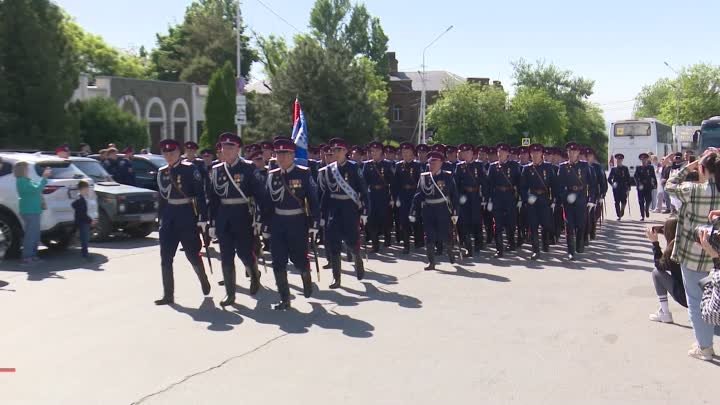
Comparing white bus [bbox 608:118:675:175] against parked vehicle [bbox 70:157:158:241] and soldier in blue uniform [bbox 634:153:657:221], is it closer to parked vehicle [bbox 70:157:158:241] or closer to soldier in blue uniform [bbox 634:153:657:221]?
soldier in blue uniform [bbox 634:153:657:221]

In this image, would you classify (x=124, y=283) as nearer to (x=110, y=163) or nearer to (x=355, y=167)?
(x=355, y=167)

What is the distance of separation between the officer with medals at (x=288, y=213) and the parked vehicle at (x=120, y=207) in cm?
724

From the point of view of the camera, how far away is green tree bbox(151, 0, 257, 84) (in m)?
71.7

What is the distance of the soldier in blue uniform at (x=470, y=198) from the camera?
14.6m

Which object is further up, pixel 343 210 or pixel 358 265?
pixel 343 210

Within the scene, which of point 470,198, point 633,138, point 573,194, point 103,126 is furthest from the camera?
point 633,138

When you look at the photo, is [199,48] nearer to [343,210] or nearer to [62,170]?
[62,170]

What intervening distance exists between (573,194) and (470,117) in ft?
159

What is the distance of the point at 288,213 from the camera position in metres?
9.45

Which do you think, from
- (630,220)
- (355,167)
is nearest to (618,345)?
(355,167)

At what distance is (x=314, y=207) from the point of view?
9617 millimetres

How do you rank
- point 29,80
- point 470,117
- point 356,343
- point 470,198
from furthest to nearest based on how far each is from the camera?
point 470,117, point 29,80, point 470,198, point 356,343

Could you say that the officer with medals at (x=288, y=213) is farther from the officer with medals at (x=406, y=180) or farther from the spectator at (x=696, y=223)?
the officer with medals at (x=406, y=180)

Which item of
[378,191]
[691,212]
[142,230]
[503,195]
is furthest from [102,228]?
[691,212]
